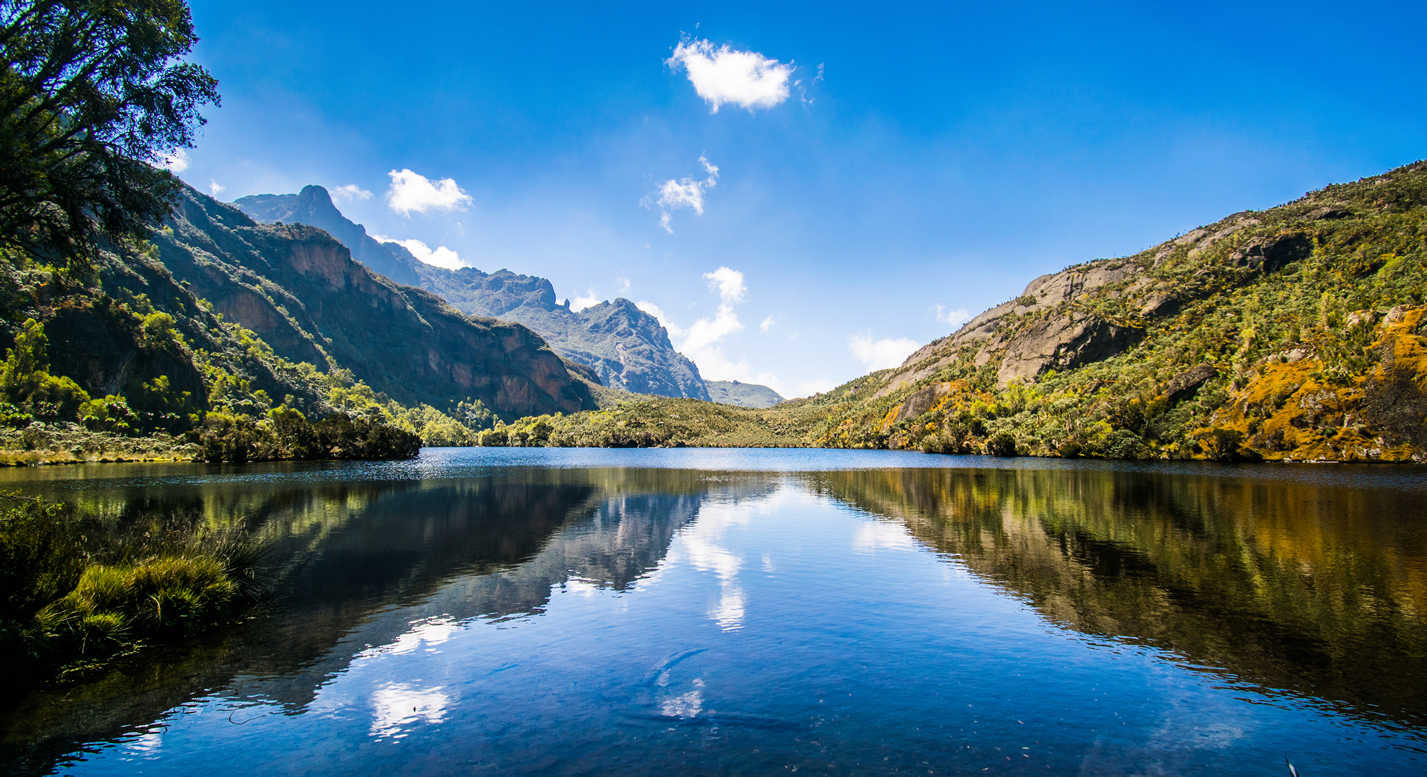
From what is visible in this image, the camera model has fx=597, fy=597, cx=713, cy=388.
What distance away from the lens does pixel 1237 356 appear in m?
96.1

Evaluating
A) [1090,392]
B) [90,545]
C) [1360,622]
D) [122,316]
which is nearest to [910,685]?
[1360,622]

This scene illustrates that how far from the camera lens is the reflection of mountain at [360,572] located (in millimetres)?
10398

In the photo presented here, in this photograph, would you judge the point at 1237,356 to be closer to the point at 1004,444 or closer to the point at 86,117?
the point at 1004,444

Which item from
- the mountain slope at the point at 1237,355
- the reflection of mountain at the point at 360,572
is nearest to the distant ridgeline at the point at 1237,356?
the mountain slope at the point at 1237,355

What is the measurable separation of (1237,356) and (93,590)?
422 ft

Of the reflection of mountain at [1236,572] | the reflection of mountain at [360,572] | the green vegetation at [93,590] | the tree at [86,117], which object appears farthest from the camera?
the tree at [86,117]

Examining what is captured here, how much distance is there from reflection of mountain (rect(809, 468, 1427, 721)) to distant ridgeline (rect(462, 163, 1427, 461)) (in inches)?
1772

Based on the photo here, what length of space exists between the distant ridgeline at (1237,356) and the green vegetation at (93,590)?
104 m

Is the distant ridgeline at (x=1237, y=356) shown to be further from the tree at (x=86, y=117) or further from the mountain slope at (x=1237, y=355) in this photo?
the tree at (x=86, y=117)

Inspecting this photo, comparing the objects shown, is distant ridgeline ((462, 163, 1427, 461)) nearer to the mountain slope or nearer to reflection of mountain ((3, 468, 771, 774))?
the mountain slope

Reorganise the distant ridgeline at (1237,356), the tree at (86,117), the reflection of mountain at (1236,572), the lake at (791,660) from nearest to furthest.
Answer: the lake at (791,660), the reflection of mountain at (1236,572), the tree at (86,117), the distant ridgeline at (1237,356)

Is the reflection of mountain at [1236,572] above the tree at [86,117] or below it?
below

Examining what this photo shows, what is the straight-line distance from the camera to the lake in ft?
28.5

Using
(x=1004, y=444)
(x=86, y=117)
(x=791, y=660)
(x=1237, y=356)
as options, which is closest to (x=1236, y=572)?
(x=791, y=660)
